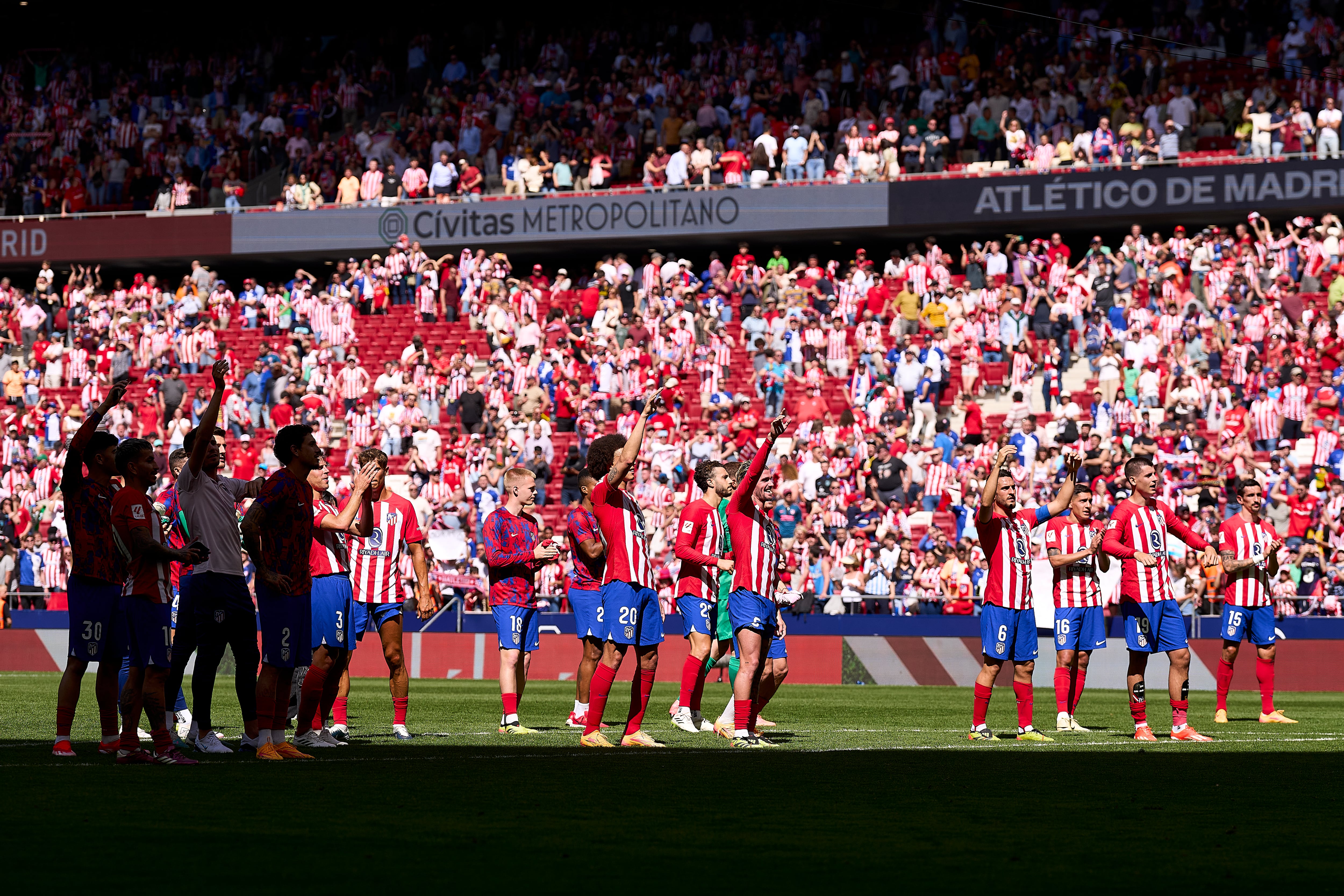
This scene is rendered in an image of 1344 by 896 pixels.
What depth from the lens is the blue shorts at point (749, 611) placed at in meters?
12.9

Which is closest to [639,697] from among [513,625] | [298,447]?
[513,625]

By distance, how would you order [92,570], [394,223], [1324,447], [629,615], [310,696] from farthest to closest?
[394,223]
[1324,447]
[629,615]
[310,696]
[92,570]

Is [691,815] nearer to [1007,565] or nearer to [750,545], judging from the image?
[750,545]

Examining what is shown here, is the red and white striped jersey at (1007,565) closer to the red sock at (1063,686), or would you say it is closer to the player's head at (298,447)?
the red sock at (1063,686)

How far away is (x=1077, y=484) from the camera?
49.1 feet

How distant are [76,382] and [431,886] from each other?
34.4m

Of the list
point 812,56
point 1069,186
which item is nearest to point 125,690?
point 1069,186

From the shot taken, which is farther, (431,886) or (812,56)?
(812,56)

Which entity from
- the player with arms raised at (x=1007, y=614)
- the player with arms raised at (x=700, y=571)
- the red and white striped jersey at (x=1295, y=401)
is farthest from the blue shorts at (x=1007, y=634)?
the red and white striped jersey at (x=1295, y=401)

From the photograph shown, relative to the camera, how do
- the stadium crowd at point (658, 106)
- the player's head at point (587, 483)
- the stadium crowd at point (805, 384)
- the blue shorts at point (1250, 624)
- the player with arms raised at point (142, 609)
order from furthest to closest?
the stadium crowd at point (658, 106) < the stadium crowd at point (805, 384) < the blue shorts at point (1250, 624) < the player's head at point (587, 483) < the player with arms raised at point (142, 609)

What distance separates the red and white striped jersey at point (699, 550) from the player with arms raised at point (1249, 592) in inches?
223

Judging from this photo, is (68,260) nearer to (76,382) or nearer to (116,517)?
(76,382)

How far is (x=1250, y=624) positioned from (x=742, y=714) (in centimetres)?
690

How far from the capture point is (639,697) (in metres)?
13.2
